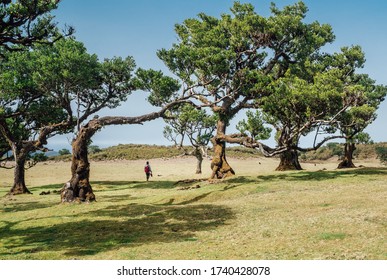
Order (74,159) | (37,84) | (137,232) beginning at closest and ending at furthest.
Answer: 1. (137,232)
2. (74,159)
3. (37,84)

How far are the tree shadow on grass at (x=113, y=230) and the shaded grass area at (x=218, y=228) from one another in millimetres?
41

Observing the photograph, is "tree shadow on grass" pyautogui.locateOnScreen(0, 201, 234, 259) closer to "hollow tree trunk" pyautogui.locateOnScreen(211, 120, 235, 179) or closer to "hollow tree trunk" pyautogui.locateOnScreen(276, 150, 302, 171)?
"hollow tree trunk" pyautogui.locateOnScreen(211, 120, 235, 179)

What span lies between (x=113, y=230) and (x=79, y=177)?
12261 mm

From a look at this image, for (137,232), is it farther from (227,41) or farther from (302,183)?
(227,41)

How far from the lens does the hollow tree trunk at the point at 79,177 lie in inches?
1136

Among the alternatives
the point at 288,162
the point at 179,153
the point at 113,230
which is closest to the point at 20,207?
the point at 113,230

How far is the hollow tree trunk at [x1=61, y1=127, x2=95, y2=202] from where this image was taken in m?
28.9

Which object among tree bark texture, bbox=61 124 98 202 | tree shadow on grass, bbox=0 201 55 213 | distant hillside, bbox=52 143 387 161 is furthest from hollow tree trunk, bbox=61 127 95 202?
distant hillside, bbox=52 143 387 161

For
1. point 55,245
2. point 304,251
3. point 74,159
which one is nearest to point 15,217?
point 74,159

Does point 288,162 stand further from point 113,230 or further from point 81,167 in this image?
point 113,230

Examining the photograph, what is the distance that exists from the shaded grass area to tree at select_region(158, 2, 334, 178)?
12531 mm

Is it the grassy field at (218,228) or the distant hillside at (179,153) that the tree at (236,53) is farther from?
the distant hillside at (179,153)

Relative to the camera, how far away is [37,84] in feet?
131
